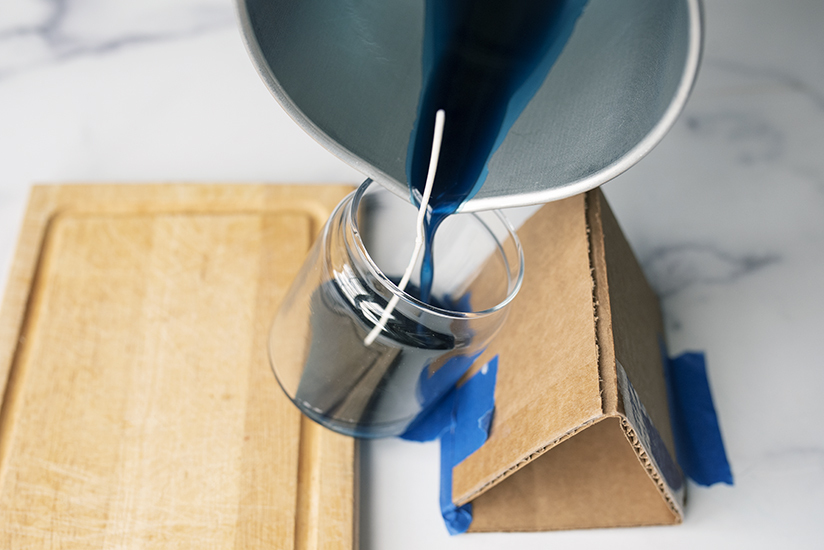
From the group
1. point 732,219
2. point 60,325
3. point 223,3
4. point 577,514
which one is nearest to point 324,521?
point 577,514

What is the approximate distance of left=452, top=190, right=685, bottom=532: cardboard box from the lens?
1.44 feet

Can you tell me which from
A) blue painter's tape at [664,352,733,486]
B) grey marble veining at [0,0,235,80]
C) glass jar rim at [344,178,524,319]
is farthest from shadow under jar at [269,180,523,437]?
grey marble veining at [0,0,235,80]

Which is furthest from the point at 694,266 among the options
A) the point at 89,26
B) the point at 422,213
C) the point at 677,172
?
the point at 89,26

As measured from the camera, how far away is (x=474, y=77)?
0.42m

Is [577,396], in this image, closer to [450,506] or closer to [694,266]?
[450,506]

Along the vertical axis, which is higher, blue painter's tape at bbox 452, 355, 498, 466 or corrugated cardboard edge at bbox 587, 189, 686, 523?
corrugated cardboard edge at bbox 587, 189, 686, 523

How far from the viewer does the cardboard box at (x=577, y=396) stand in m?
0.44

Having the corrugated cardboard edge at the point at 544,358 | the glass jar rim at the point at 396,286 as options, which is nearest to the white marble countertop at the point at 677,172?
the corrugated cardboard edge at the point at 544,358

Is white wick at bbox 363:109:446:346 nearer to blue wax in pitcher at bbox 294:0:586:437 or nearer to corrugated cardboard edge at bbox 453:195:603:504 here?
blue wax in pitcher at bbox 294:0:586:437

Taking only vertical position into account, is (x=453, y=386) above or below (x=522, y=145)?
below

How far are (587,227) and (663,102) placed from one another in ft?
0.52

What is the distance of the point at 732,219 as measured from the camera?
0.72m

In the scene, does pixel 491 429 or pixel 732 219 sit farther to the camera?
pixel 732 219

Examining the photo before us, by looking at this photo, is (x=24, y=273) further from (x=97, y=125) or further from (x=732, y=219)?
(x=732, y=219)
